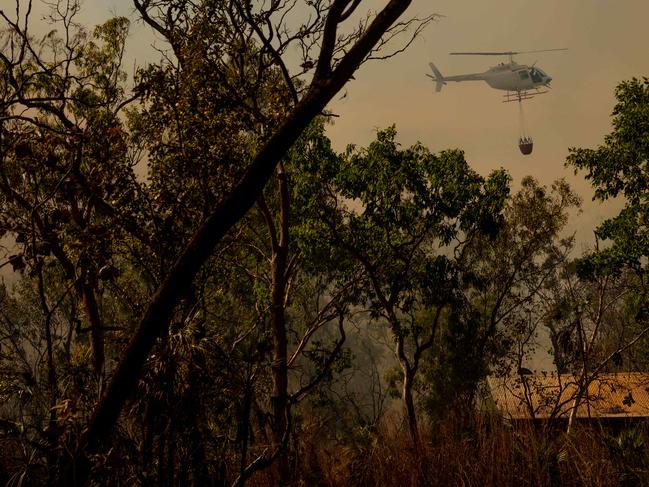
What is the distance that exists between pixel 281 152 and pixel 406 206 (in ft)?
32.2

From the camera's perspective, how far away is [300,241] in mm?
12773

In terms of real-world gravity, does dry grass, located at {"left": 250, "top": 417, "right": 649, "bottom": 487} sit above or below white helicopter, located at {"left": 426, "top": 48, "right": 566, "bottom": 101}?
below

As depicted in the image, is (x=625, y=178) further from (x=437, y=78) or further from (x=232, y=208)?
(x=437, y=78)

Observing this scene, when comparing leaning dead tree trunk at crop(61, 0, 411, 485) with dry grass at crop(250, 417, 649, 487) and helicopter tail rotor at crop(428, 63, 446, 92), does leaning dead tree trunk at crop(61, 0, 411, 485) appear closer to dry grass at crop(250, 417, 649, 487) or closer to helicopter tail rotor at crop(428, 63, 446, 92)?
dry grass at crop(250, 417, 649, 487)

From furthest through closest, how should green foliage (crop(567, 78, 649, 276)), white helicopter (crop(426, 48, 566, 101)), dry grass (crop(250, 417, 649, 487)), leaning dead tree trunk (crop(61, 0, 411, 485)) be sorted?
white helicopter (crop(426, 48, 566, 101))
green foliage (crop(567, 78, 649, 276))
dry grass (crop(250, 417, 649, 487))
leaning dead tree trunk (crop(61, 0, 411, 485))

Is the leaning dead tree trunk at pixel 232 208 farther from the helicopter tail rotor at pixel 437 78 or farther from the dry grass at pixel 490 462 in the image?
the helicopter tail rotor at pixel 437 78

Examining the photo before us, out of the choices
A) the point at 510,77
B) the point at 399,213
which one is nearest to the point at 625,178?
the point at 399,213

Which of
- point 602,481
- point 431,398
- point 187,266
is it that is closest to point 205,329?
point 187,266

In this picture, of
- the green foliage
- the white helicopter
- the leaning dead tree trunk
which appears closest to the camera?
the leaning dead tree trunk

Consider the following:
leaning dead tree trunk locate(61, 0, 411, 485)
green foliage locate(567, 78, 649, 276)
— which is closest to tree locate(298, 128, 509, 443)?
green foliage locate(567, 78, 649, 276)

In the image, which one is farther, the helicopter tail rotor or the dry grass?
the helicopter tail rotor

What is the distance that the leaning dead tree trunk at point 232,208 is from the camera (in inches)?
117

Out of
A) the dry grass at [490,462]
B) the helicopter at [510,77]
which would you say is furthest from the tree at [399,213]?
the helicopter at [510,77]

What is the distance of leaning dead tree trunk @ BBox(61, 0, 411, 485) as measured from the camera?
9.72 ft
